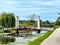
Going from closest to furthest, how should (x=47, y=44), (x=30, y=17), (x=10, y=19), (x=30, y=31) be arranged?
(x=47, y=44), (x=30, y=31), (x=10, y=19), (x=30, y=17)

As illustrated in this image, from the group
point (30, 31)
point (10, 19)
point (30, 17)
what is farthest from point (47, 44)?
point (30, 17)

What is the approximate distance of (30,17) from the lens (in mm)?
63625

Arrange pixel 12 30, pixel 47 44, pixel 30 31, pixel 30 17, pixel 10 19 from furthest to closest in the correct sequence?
pixel 30 17 < pixel 10 19 < pixel 12 30 < pixel 30 31 < pixel 47 44

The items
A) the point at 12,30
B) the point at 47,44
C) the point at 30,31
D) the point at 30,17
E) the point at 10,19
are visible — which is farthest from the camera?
the point at 30,17

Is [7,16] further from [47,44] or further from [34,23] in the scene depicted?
[47,44]

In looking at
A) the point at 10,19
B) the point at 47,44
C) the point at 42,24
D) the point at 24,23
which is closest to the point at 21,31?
the point at 10,19

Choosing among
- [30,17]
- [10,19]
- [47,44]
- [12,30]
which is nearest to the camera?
[47,44]

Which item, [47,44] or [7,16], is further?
[7,16]

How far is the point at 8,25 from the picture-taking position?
195 ft

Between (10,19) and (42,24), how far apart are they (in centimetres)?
846

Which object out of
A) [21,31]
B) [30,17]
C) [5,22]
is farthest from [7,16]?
[21,31]

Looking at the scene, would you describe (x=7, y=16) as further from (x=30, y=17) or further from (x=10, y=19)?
(x=30, y=17)

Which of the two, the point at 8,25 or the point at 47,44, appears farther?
the point at 8,25

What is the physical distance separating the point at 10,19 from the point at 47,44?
1793 inches
